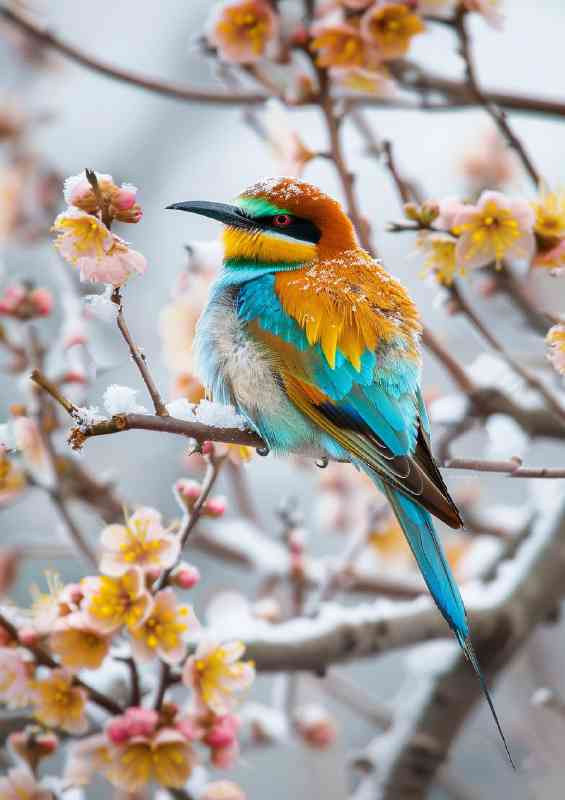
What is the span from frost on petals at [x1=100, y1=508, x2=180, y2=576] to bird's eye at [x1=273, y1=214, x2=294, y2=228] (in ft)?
1.66

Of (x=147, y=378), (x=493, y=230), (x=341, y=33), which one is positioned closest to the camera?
(x=147, y=378)

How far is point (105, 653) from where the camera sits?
4.62ft

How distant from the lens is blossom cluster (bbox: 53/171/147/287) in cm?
115

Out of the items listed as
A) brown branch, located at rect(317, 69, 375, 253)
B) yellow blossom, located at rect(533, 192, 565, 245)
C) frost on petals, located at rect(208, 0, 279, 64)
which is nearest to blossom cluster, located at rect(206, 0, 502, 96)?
frost on petals, located at rect(208, 0, 279, 64)

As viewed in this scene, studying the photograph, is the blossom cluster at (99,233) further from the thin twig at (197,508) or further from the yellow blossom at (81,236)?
the thin twig at (197,508)

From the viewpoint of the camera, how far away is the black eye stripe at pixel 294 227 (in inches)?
64.2

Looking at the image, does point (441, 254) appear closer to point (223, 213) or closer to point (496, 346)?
point (496, 346)

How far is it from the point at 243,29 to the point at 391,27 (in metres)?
0.27

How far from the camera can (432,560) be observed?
1.35 meters

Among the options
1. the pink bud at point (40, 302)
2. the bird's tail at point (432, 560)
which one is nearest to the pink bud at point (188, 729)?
the bird's tail at point (432, 560)

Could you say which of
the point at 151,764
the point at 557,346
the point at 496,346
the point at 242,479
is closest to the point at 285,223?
the point at 496,346

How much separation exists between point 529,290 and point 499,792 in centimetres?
254

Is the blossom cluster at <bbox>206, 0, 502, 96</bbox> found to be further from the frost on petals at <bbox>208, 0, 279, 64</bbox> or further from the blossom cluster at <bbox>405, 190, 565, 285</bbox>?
the blossom cluster at <bbox>405, 190, 565, 285</bbox>

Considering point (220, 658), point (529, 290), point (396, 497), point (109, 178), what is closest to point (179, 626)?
point (220, 658)
